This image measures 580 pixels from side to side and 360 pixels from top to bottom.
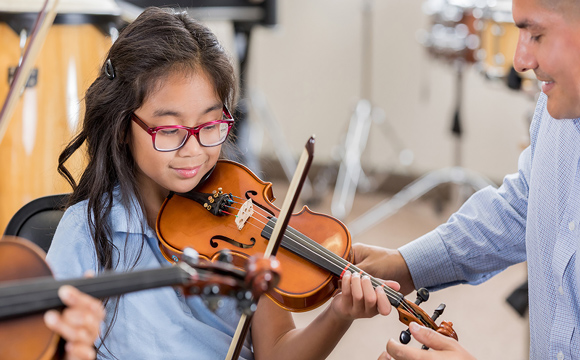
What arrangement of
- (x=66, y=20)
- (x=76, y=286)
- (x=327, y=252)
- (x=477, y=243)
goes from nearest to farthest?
(x=76, y=286) → (x=327, y=252) → (x=477, y=243) → (x=66, y=20)

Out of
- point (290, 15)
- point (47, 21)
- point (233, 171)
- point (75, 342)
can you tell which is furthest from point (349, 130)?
point (75, 342)

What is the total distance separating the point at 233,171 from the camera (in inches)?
52.7

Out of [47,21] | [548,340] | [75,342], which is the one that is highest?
[47,21]

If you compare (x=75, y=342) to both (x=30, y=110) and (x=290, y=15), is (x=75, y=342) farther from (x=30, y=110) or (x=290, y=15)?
(x=290, y=15)

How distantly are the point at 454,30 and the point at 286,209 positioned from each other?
7.72 ft

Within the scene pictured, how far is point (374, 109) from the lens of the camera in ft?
13.2

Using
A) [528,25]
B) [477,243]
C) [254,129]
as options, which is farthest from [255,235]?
[254,129]

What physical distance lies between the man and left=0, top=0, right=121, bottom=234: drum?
0.95m

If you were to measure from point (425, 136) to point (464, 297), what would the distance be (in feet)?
4.70

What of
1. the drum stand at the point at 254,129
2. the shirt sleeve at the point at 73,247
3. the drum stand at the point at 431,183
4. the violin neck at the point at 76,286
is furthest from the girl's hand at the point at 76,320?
the drum stand at the point at 431,183

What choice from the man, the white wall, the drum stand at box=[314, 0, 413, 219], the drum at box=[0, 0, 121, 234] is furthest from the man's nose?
the white wall

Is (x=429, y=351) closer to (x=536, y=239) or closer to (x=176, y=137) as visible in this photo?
(x=536, y=239)

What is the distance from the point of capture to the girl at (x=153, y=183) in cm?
115

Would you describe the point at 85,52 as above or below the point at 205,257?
above
